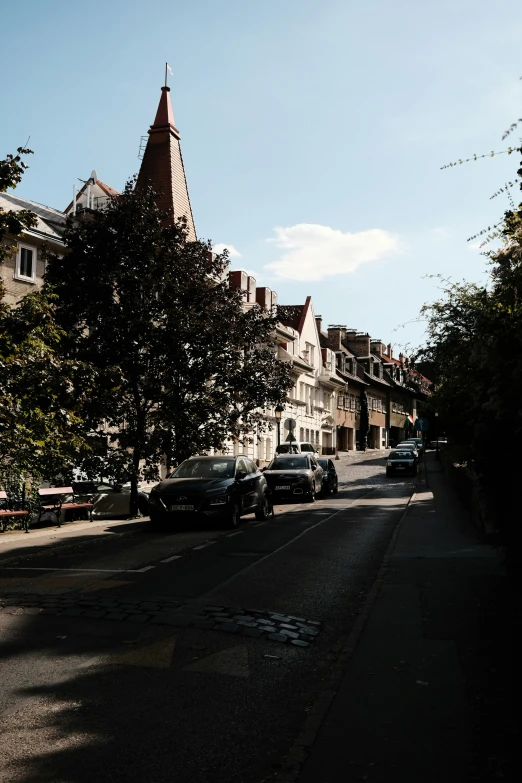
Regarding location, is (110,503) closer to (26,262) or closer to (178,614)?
(26,262)

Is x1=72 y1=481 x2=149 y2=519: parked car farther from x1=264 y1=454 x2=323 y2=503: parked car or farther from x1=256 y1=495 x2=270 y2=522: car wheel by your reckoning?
x1=256 y1=495 x2=270 y2=522: car wheel

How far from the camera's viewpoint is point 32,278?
31.0m

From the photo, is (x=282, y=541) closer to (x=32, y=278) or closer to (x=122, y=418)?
(x=122, y=418)

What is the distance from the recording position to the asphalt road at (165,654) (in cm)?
471

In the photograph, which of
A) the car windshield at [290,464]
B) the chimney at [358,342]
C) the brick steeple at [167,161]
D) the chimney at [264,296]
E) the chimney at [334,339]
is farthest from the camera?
the chimney at [358,342]

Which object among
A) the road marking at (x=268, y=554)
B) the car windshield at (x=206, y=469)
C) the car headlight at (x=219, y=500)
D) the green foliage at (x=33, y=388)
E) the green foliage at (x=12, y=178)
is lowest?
the road marking at (x=268, y=554)

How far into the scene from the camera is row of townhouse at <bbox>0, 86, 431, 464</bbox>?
3086 centimetres

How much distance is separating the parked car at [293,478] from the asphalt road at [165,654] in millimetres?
13562

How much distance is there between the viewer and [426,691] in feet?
19.3

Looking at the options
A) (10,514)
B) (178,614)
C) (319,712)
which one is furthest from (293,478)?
(319,712)

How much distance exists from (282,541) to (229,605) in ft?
22.5

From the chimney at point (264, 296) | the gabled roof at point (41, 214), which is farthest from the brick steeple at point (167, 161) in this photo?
the chimney at point (264, 296)

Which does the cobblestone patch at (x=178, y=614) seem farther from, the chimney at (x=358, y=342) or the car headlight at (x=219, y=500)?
the chimney at (x=358, y=342)

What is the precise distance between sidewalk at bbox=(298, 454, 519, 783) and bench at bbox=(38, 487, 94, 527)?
451 inches
